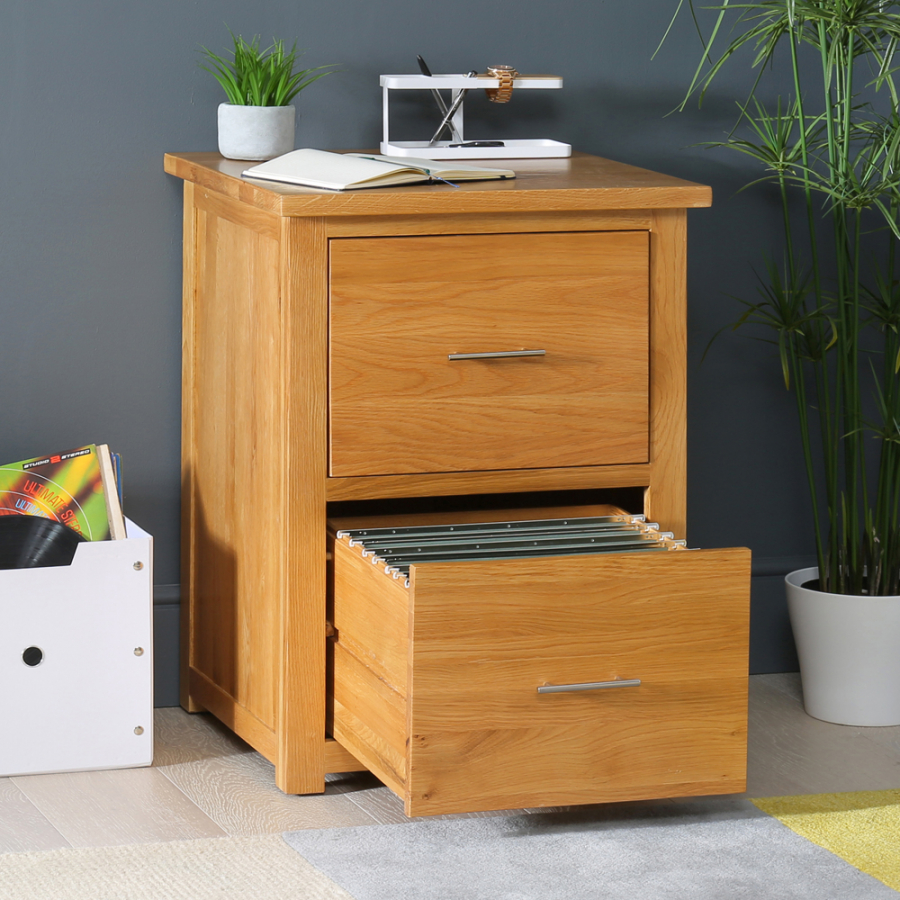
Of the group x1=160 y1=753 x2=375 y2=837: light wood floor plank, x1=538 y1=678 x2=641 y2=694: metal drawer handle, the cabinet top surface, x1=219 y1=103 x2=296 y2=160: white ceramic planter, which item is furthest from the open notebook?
x1=160 y1=753 x2=375 y2=837: light wood floor plank

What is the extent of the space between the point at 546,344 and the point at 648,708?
1.53 ft

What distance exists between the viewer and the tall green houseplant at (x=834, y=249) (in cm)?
195

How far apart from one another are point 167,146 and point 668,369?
0.77 metres

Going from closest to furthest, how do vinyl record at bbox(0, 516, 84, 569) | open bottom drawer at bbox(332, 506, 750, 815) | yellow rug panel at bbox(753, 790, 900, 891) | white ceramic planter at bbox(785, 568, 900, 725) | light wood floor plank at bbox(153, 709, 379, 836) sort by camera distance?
open bottom drawer at bbox(332, 506, 750, 815), yellow rug panel at bbox(753, 790, 900, 891), light wood floor plank at bbox(153, 709, 379, 836), vinyl record at bbox(0, 516, 84, 569), white ceramic planter at bbox(785, 568, 900, 725)

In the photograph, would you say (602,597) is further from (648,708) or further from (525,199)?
(525,199)

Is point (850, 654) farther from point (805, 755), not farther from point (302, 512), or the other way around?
point (302, 512)

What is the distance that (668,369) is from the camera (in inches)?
74.1

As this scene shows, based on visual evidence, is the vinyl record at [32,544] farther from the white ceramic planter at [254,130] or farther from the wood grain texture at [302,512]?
the white ceramic planter at [254,130]

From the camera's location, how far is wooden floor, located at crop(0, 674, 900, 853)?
1.74m

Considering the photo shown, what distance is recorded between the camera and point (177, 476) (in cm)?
217

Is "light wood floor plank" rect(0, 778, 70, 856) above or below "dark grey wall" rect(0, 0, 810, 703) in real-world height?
below

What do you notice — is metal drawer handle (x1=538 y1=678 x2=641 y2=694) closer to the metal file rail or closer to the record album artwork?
the metal file rail

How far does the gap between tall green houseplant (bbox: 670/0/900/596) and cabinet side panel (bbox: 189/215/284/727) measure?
69 centimetres

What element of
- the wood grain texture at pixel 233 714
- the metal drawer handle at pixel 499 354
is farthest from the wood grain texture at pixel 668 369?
the wood grain texture at pixel 233 714
